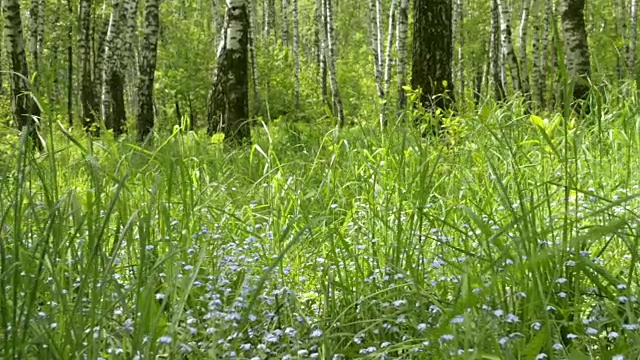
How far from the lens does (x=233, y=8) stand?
8242mm

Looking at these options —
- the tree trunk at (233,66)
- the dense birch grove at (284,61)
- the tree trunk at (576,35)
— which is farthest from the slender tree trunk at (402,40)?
the tree trunk at (233,66)

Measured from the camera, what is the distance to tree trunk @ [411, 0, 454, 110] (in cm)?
739

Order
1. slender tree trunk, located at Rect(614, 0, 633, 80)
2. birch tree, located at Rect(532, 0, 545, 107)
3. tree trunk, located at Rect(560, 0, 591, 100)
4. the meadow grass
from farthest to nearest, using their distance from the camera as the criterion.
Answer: birch tree, located at Rect(532, 0, 545, 107) < slender tree trunk, located at Rect(614, 0, 633, 80) < tree trunk, located at Rect(560, 0, 591, 100) < the meadow grass

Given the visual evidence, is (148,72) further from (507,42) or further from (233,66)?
(507,42)

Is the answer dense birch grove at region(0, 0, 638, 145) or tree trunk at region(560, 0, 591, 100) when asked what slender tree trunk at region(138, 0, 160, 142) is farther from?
tree trunk at region(560, 0, 591, 100)

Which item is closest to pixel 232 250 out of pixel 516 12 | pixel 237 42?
pixel 237 42

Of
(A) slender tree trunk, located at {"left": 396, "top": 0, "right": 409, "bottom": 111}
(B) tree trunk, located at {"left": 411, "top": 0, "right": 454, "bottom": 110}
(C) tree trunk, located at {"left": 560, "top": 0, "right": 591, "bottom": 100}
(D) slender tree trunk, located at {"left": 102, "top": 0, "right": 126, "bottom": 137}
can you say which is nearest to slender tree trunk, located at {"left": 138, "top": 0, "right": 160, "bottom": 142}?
(D) slender tree trunk, located at {"left": 102, "top": 0, "right": 126, "bottom": 137}

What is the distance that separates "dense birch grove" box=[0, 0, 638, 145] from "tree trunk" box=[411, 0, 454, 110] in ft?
0.04

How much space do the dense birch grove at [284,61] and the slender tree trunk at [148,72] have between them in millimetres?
20

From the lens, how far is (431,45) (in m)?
7.41

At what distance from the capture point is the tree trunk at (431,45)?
291 inches

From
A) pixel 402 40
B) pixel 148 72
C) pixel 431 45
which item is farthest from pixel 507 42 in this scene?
pixel 431 45

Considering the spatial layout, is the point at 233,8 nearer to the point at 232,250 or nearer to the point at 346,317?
the point at 232,250

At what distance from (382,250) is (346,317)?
25.8 inches
